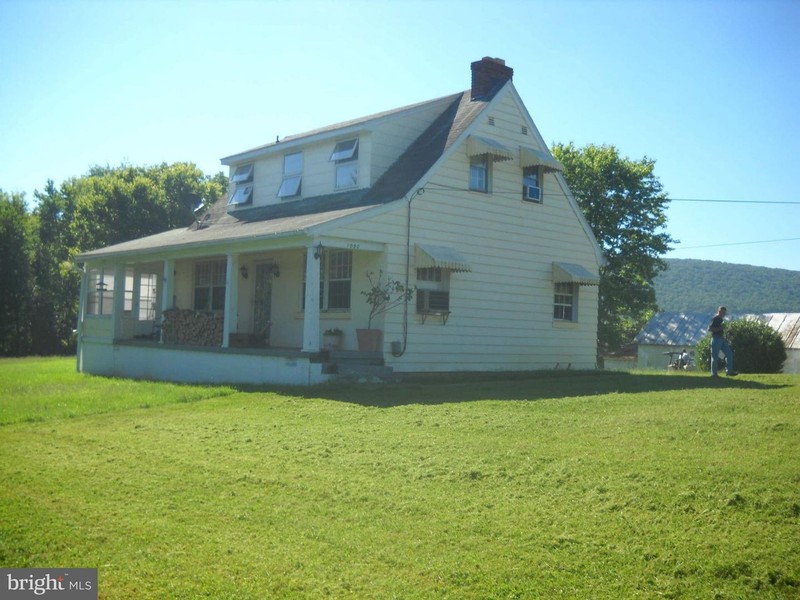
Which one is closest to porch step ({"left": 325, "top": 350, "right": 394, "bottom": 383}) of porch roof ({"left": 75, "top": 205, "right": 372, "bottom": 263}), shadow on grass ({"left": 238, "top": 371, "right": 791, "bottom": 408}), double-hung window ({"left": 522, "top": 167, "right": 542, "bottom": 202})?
shadow on grass ({"left": 238, "top": 371, "right": 791, "bottom": 408})

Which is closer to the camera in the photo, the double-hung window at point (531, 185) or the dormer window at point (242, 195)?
the double-hung window at point (531, 185)

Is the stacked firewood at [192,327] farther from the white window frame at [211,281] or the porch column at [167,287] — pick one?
the white window frame at [211,281]

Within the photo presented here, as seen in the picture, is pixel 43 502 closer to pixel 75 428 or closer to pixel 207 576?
pixel 207 576

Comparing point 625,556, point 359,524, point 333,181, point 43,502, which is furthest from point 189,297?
point 625,556

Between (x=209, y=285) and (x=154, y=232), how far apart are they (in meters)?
22.2

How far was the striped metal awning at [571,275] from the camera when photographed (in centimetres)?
2223

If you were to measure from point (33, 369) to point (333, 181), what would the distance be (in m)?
12.5

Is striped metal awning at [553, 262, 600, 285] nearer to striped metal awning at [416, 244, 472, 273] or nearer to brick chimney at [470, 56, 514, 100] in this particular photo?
striped metal awning at [416, 244, 472, 273]

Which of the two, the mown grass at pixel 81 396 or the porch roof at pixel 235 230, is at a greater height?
the porch roof at pixel 235 230

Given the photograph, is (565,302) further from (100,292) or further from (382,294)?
(100,292)

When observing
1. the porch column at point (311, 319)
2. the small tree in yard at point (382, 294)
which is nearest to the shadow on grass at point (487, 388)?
the porch column at point (311, 319)

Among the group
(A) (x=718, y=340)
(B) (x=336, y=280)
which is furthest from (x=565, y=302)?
(B) (x=336, y=280)

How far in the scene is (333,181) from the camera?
2170 centimetres

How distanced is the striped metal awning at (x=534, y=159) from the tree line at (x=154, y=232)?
1562 cm
